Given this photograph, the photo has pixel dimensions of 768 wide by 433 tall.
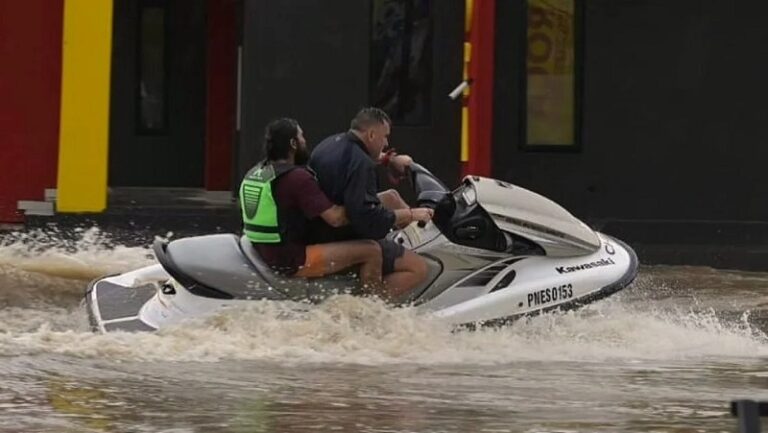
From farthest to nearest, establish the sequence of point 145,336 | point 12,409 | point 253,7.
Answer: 1. point 253,7
2. point 145,336
3. point 12,409

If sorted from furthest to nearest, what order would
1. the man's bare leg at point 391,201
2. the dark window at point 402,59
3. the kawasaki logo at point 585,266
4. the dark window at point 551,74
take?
1. the dark window at point 551,74
2. the dark window at point 402,59
3. the man's bare leg at point 391,201
4. the kawasaki logo at point 585,266

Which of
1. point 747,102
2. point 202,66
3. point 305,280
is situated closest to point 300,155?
point 305,280

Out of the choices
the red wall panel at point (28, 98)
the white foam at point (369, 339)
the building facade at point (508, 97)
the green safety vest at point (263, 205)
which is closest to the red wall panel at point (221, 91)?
the building facade at point (508, 97)

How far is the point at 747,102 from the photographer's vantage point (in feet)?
56.3

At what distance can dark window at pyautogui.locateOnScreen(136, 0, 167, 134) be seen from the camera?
20984 millimetres

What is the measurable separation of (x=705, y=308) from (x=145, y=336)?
485 cm

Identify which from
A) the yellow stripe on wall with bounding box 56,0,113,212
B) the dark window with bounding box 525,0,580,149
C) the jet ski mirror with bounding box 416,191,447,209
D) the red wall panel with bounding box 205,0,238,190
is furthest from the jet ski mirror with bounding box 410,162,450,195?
the red wall panel with bounding box 205,0,238,190

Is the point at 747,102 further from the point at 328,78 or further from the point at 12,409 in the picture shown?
the point at 12,409

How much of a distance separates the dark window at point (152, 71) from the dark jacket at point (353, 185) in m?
12.3

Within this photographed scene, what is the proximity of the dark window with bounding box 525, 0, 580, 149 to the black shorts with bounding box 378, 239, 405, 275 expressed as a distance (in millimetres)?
8631

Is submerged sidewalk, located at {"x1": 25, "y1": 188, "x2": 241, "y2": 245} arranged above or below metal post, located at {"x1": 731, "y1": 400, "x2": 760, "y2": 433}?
above

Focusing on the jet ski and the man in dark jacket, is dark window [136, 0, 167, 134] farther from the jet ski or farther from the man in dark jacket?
the man in dark jacket

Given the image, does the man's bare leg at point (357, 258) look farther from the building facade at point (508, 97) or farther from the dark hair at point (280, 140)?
the building facade at point (508, 97)

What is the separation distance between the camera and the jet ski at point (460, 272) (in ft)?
29.3
